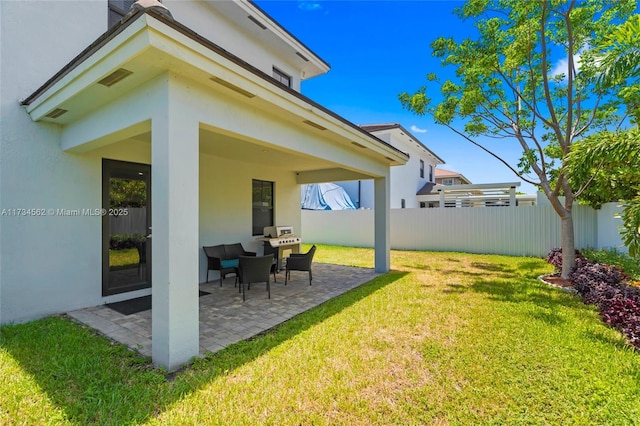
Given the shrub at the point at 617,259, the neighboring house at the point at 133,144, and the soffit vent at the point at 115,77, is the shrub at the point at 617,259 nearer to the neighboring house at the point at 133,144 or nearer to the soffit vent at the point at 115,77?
the neighboring house at the point at 133,144

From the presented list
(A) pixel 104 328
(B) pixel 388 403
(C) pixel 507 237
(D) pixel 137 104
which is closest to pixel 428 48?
(C) pixel 507 237

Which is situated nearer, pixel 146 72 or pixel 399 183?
pixel 146 72

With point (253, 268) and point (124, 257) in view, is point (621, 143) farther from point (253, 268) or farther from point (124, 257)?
point (124, 257)

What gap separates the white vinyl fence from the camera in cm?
1064

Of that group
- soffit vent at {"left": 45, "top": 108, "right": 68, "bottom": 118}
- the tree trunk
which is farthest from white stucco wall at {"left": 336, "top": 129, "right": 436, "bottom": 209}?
soffit vent at {"left": 45, "top": 108, "right": 68, "bottom": 118}

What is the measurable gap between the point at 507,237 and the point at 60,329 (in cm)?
1424

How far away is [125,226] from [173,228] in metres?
3.68

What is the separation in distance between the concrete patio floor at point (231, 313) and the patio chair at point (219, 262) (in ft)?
1.43

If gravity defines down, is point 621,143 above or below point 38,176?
above

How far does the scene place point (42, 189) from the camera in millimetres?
4871

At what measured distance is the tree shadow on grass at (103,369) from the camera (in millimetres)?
2662

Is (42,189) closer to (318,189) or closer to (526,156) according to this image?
(526,156)

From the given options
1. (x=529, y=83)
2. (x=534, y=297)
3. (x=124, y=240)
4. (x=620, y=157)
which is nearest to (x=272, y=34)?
(x=124, y=240)

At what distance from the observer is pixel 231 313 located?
523 centimetres
